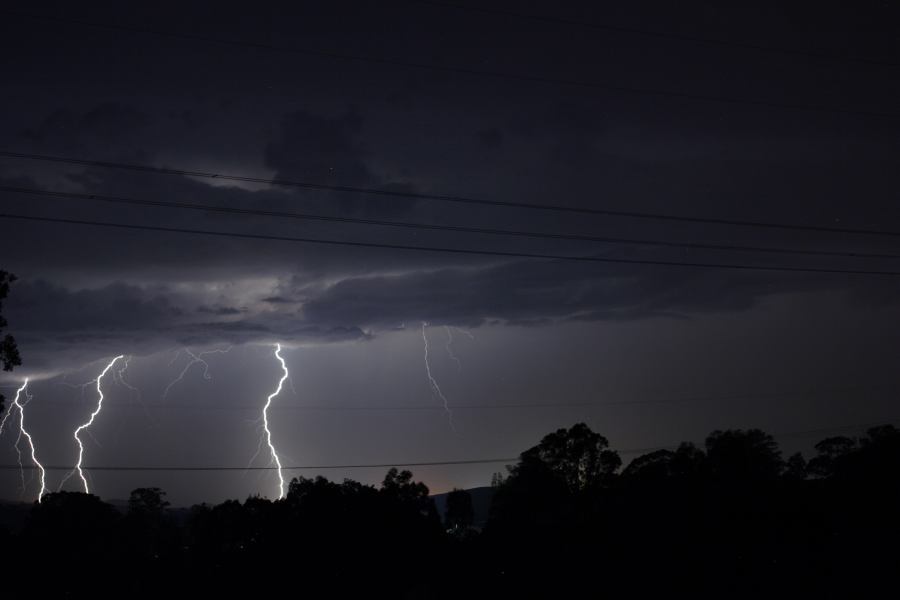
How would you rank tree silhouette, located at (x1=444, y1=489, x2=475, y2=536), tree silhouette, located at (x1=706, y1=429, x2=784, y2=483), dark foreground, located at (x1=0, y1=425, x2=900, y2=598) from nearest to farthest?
1. dark foreground, located at (x1=0, y1=425, x2=900, y2=598)
2. tree silhouette, located at (x1=706, y1=429, x2=784, y2=483)
3. tree silhouette, located at (x1=444, y1=489, x2=475, y2=536)

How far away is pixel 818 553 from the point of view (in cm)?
3297

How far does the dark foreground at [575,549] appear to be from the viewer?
31578mm

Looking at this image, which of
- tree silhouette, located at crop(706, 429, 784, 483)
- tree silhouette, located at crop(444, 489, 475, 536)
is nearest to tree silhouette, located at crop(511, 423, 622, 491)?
tree silhouette, located at crop(706, 429, 784, 483)

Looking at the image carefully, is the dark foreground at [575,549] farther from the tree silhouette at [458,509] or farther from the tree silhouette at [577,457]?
the tree silhouette at [458,509]

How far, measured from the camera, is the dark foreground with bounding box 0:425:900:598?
3158cm

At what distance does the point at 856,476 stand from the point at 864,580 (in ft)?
49.5

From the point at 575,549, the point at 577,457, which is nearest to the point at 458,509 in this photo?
the point at 577,457

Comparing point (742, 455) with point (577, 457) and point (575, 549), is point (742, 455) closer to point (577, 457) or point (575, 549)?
point (577, 457)

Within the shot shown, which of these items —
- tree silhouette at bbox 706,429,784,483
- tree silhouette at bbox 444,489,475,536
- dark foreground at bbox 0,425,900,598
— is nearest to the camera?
dark foreground at bbox 0,425,900,598

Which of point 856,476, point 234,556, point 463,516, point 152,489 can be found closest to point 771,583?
point 856,476

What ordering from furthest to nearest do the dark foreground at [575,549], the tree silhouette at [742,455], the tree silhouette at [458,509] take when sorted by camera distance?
1. the tree silhouette at [458,509]
2. the tree silhouette at [742,455]
3. the dark foreground at [575,549]

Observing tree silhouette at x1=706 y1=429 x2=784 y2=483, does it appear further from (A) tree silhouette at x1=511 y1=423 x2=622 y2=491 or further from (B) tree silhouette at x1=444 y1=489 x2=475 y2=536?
(B) tree silhouette at x1=444 y1=489 x2=475 y2=536

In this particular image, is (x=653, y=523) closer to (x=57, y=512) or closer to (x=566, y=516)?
(x=566, y=516)

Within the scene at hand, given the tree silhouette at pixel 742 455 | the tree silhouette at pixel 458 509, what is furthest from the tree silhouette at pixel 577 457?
the tree silhouette at pixel 458 509
